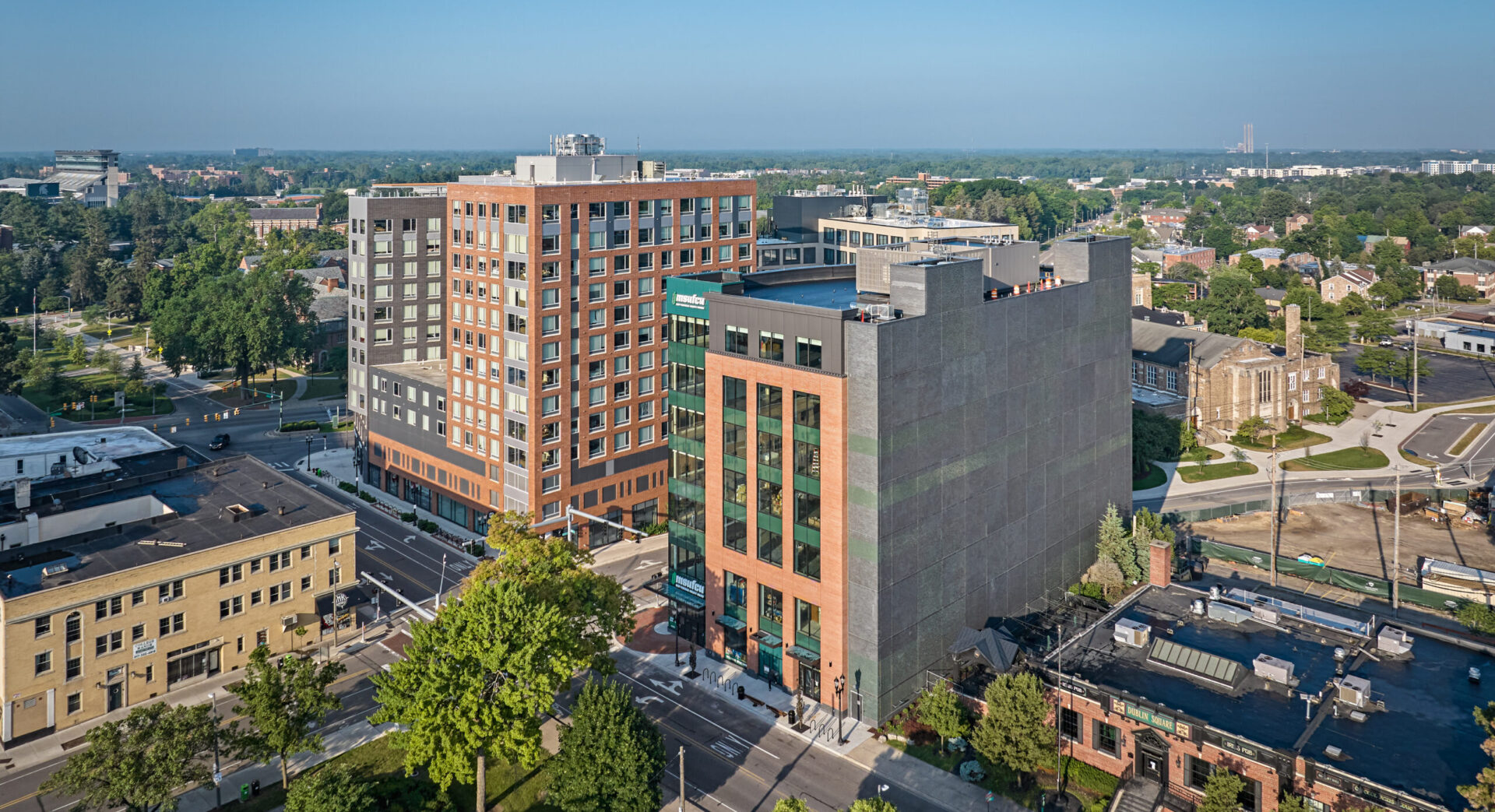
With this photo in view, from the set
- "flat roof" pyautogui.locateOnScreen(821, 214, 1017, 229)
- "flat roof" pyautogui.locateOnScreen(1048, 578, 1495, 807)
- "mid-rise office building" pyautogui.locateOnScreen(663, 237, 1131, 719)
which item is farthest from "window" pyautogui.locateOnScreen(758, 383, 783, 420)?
"flat roof" pyautogui.locateOnScreen(821, 214, 1017, 229)

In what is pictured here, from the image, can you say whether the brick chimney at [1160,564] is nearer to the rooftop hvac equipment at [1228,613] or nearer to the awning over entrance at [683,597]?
the rooftop hvac equipment at [1228,613]

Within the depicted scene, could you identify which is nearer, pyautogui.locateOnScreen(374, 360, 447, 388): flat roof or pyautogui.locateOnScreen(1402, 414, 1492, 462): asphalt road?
pyautogui.locateOnScreen(374, 360, 447, 388): flat roof

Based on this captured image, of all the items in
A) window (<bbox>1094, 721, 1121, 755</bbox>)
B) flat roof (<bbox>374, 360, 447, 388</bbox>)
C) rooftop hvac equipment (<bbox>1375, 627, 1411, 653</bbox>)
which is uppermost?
flat roof (<bbox>374, 360, 447, 388</bbox>)

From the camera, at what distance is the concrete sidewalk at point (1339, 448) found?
117062 mm

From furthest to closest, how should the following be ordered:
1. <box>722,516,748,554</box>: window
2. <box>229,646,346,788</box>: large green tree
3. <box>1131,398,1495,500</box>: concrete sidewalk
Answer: <box>1131,398,1495,500</box>: concrete sidewalk < <box>722,516,748,554</box>: window < <box>229,646,346,788</box>: large green tree

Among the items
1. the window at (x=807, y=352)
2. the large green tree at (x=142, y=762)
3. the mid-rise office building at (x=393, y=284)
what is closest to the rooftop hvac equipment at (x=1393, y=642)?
the window at (x=807, y=352)

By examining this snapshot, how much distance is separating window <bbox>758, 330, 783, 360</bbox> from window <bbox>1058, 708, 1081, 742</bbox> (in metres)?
28.0

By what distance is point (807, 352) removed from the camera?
211 ft

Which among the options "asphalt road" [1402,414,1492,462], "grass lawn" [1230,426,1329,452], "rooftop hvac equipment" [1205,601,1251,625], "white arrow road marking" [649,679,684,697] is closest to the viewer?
"rooftop hvac equipment" [1205,601,1251,625]

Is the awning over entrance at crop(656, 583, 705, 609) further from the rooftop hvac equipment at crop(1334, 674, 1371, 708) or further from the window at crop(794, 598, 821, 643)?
the rooftop hvac equipment at crop(1334, 674, 1371, 708)

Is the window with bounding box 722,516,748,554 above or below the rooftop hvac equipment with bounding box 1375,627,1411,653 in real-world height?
above

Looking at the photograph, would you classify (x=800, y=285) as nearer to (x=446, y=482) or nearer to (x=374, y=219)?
(x=446, y=482)

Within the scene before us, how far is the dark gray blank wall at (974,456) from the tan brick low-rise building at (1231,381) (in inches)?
2260

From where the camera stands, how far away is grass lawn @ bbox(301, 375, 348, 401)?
166 m
